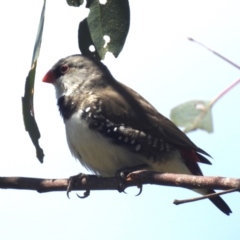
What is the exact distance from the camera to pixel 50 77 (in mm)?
5148

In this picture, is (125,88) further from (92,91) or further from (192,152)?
(192,152)

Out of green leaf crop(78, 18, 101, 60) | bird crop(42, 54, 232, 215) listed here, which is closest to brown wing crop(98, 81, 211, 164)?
bird crop(42, 54, 232, 215)

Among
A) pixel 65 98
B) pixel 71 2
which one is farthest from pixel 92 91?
pixel 71 2

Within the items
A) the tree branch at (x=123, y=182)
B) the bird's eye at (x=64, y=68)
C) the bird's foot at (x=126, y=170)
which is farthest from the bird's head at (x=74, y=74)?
the tree branch at (x=123, y=182)

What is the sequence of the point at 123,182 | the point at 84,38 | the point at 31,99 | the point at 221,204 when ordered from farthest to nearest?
the point at 221,204, the point at 123,182, the point at 84,38, the point at 31,99

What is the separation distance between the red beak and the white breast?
0.86m

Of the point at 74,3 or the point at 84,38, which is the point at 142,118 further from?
the point at 74,3

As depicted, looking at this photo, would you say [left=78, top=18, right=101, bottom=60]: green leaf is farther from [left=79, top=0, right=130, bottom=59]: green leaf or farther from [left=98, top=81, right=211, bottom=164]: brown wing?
[left=98, top=81, right=211, bottom=164]: brown wing

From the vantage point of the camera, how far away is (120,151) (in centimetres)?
423

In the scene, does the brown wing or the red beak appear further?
the red beak

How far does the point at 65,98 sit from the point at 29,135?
1520mm

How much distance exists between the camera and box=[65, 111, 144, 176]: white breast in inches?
165

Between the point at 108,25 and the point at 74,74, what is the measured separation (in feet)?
6.18

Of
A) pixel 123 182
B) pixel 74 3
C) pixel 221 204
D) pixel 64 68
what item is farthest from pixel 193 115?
pixel 64 68
